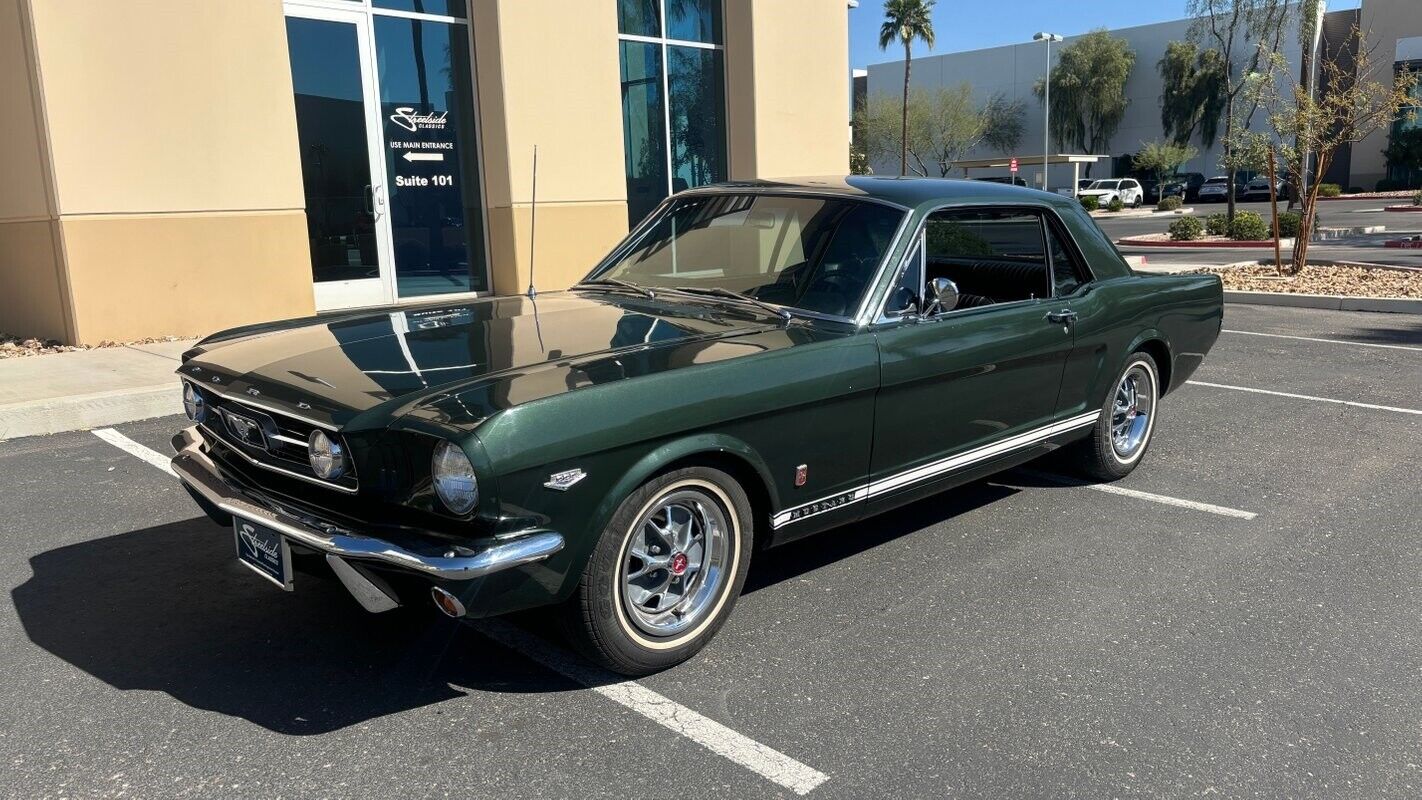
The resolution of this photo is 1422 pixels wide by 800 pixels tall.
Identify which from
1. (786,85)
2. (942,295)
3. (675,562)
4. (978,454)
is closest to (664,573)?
(675,562)

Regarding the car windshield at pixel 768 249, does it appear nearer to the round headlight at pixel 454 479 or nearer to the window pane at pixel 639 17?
the round headlight at pixel 454 479

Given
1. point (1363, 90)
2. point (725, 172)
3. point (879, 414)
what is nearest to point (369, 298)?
point (725, 172)

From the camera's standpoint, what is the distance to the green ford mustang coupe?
2.88m

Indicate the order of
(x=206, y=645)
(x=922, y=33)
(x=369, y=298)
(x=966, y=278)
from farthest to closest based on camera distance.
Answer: (x=922, y=33)
(x=369, y=298)
(x=966, y=278)
(x=206, y=645)

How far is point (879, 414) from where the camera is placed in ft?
12.6

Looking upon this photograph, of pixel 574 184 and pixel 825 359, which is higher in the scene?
pixel 574 184

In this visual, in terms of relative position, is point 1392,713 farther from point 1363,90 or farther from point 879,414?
point 1363,90

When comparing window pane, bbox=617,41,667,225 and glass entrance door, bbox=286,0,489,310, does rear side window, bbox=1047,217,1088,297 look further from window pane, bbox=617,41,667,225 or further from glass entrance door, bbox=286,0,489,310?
window pane, bbox=617,41,667,225

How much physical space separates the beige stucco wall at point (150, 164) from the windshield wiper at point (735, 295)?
264 inches

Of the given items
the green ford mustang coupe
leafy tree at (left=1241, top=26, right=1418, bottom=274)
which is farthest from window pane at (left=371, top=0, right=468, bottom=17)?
leafy tree at (left=1241, top=26, right=1418, bottom=274)

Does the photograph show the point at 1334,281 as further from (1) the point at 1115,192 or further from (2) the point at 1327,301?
(1) the point at 1115,192

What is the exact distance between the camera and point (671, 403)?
10.3 ft

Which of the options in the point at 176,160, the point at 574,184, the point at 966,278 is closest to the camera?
the point at 966,278

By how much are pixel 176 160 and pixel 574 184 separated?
4.11 m
